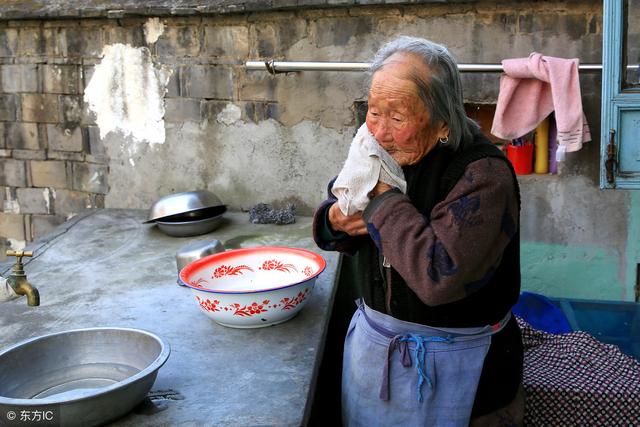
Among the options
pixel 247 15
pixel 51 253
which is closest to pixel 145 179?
pixel 51 253

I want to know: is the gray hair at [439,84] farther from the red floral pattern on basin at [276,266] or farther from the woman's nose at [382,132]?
the red floral pattern on basin at [276,266]

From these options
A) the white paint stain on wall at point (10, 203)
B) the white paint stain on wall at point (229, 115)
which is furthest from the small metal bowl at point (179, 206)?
the white paint stain on wall at point (10, 203)

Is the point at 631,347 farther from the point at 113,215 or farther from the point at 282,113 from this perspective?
the point at 113,215

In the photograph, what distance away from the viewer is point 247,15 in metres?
4.38

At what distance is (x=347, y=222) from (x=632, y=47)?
8.28 ft

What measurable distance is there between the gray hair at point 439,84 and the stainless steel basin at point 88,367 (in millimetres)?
1029

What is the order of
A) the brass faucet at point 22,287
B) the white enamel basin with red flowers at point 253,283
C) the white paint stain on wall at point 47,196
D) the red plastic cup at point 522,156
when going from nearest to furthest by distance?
1. the brass faucet at point 22,287
2. the white enamel basin with red flowers at point 253,283
3. the red plastic cup at point 522,156
4. the white paint stain on wall at point 47,196

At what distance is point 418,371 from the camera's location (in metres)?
1.95

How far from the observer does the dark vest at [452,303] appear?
71.6 inches

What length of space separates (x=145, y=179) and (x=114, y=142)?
0.34m

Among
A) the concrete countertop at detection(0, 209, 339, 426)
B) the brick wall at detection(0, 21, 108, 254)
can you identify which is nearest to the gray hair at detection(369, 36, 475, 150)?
the concrete countertop at detection(0, 209, 339, 426)

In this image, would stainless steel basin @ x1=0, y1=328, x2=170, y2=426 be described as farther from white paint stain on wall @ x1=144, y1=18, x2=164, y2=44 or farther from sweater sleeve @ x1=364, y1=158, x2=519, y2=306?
white paint stain on wall @ x1=144, y1=18, x2=164, y2=44

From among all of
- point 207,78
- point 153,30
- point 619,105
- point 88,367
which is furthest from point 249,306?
point 153,30

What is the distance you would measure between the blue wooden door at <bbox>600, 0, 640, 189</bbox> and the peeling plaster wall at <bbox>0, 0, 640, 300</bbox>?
1.48ft
